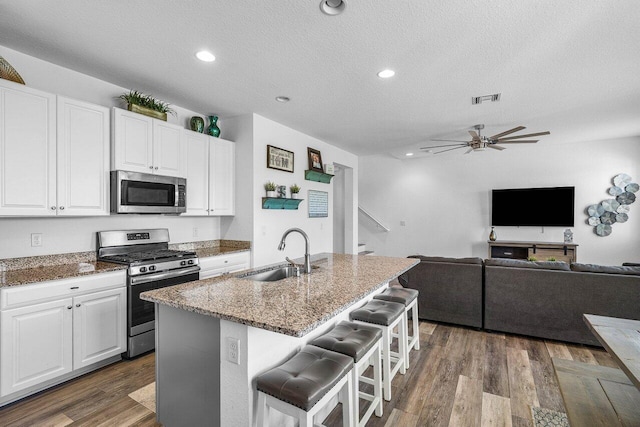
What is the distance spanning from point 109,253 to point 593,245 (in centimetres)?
732

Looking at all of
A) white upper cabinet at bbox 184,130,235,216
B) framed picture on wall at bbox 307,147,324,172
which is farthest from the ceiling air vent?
white upper cabinet at bbox 184,130,235,216

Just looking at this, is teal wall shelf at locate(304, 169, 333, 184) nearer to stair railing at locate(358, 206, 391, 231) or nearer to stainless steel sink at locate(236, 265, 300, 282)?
stair railing at locate(358, 206, 391, 231)

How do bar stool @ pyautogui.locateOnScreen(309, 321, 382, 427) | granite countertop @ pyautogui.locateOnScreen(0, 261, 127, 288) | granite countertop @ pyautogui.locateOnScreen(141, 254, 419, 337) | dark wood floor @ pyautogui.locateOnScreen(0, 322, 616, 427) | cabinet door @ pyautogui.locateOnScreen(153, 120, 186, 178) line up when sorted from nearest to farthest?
granite countertop @ pyautogui.locateOnScreen(141, 254, 419, 337) < bar stool @ pyautogui.locateOnScreen(309, 321, 382, 427) < dark wood floor @ pyautogui.locateOnScreen(0, 322, 616, 427) < granite countertop @ pyautogui.locateOnScreen(0, 261, 127, 288) < cabinet door @ pyautogui.locateOnScreen(153, 120, 186, 178)

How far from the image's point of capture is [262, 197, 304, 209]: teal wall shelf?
4.08 m

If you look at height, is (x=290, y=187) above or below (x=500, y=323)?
above

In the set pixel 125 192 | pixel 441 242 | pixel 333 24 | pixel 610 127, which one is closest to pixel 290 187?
pixel 125 192

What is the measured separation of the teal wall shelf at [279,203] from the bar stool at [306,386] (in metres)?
2.65

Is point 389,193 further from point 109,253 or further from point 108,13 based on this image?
point 108,13

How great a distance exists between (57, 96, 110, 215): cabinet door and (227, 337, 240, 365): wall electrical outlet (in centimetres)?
207

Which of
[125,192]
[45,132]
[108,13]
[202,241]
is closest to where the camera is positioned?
[108,13]

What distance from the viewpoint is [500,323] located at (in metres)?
3.47

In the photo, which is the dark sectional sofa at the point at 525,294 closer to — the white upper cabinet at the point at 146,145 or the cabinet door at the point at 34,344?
the white upper cabinet at the point at 146,145

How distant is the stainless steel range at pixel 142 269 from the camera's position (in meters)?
2.75

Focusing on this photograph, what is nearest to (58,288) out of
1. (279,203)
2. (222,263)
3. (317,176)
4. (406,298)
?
(222,263)
